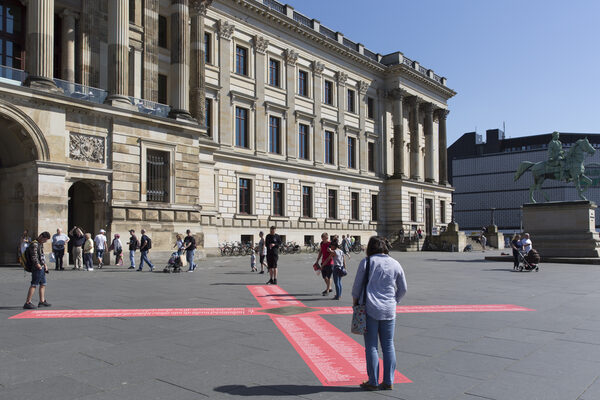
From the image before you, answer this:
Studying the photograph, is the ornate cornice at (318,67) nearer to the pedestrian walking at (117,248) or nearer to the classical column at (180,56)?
the classical column at (180,56)

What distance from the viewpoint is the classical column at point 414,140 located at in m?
56.5

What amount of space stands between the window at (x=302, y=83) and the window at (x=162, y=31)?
14.2m

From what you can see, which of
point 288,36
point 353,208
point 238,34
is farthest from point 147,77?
point 353,208

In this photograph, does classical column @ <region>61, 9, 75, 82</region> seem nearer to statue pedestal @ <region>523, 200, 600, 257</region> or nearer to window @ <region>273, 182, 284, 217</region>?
window @ <region>273, 182, 284, 217</region>

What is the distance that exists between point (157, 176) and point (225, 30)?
1474cm

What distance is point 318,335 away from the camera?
8.50 meters

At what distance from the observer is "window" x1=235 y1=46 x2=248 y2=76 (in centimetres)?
3853

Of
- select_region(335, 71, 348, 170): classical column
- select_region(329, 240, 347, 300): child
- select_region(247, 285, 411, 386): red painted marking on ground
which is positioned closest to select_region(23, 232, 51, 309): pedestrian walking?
select_region(247, 285, 411, 386): red painted marking on ground

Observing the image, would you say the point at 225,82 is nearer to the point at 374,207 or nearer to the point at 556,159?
the point at 374,207

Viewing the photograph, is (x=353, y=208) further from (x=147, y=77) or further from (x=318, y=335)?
(x=318, y=335)

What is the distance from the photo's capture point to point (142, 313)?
10586mm

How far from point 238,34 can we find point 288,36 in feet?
18.5

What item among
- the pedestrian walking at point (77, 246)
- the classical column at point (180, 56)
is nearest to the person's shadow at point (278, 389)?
the pedestrian walking at point (77, 246)

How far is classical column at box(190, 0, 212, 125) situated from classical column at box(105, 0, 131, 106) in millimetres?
5715
